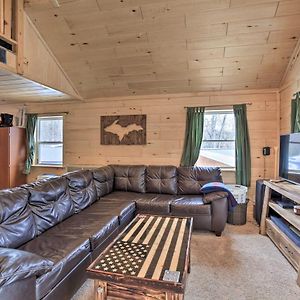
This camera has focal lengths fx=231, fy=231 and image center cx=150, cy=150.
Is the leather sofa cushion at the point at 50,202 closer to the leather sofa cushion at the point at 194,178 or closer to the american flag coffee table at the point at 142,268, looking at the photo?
the american flag coffee table at the point at 142,268

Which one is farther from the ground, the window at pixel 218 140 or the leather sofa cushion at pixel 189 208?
the window at pixel 218 140

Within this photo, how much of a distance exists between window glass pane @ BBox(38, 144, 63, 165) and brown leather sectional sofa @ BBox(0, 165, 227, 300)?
1.74m

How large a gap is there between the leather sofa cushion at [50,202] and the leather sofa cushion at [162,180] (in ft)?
4.95

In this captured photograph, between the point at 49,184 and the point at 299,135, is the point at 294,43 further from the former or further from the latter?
the point at 49,184

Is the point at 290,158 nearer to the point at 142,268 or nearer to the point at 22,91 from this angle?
the point at 142,268

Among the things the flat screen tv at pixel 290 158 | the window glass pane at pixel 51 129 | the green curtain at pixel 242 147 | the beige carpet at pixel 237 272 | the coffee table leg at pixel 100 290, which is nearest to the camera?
the coffee table leg at pixel 100 290

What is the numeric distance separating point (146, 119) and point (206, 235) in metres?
2.43

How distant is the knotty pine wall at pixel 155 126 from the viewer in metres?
4.10

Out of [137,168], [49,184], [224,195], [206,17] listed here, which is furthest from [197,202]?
[206,17]

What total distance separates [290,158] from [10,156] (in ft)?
16.3

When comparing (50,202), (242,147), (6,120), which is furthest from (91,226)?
(6,120)

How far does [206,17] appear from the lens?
2869 mm

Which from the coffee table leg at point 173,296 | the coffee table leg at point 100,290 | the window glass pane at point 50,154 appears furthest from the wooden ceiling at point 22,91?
the coffee table leg at point 173,296

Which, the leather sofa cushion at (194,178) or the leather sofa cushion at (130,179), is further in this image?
the leather sofa cushion at (130,179)
